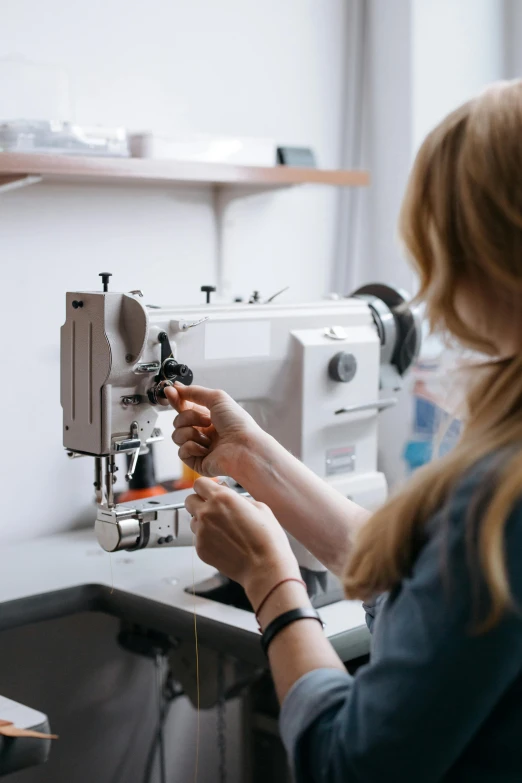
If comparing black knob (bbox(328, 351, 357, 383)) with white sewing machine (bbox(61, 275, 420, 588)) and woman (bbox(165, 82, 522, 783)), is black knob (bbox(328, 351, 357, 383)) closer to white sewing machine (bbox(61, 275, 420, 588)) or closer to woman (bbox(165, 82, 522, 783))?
white sewing machine (bbox(61, 275, 420, 588))

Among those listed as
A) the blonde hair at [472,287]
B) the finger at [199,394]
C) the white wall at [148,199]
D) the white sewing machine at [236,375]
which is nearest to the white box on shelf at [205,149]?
the white wall at [148,199]

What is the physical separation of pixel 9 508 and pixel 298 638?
1.31 m

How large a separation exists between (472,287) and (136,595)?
1.04 m

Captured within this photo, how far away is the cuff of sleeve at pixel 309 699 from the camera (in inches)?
30.2

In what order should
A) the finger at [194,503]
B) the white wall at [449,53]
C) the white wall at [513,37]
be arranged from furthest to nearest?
the white wall at [513,37] < the white wall at [449,53] < the finger at [194,503]

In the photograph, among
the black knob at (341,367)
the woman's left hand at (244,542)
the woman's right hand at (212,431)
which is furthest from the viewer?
the black knob at (341,367)

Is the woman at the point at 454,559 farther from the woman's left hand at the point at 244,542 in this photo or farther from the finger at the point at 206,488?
the finger at the point at 206,488

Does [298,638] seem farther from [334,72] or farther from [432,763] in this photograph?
[334,72]

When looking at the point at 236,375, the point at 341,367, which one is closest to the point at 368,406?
the point at 341,367

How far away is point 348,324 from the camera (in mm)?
1671

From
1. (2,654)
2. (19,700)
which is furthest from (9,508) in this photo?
(19,700)

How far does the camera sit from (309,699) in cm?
78

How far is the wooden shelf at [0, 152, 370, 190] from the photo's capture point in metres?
1.68

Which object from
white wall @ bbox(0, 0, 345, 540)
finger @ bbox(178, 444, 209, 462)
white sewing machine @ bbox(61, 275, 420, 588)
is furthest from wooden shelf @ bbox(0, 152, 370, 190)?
finger @ bbox(178, 444, 209, 462)
